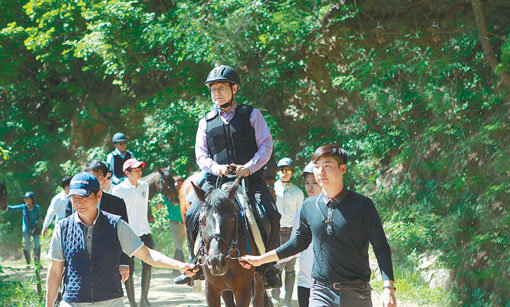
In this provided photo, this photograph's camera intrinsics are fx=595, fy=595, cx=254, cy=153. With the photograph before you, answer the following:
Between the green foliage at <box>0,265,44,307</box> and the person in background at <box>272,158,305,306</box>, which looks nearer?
the green foliage at <box>0,265,44,307</box>

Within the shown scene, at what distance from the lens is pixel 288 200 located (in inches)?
396

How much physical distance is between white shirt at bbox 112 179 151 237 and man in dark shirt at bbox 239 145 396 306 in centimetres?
520

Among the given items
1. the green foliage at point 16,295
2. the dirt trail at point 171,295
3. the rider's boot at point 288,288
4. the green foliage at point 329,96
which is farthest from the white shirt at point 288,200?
the green foliage at point 16,295

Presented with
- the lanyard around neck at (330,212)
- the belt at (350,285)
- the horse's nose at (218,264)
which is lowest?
the belt at (350,285)

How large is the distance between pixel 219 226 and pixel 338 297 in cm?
179

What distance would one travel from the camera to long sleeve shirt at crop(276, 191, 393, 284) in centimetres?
449

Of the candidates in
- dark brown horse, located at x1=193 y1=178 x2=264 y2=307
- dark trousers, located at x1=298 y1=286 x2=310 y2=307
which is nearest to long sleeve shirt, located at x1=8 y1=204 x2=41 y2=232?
dark brown horse, located at x1=193 y1=178 x2=264 y2=307

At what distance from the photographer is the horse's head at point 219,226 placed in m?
5.79

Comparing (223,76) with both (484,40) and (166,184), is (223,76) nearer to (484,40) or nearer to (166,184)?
(166,184)

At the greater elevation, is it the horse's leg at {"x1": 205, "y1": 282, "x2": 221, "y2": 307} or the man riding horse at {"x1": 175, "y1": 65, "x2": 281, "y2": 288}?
the man riding horse at {"x1": 175, "y1": 65, "x2": 281, "y2": 288}

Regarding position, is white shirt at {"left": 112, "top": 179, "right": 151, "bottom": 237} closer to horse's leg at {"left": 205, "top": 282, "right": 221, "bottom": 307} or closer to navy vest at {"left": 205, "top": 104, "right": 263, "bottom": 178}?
navy vest at {"left": 205, "top": 104, "right": 263, "bottom": 178}

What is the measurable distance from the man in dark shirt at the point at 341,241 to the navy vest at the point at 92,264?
1.57m

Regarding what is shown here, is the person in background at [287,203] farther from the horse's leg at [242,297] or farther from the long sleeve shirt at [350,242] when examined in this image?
the long sleeve shirt at [350,242]

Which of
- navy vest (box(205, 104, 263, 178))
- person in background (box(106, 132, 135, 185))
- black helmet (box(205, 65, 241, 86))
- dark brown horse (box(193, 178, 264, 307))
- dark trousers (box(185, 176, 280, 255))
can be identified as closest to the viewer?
dark brown horse (box(193, 178, 264, 307))
